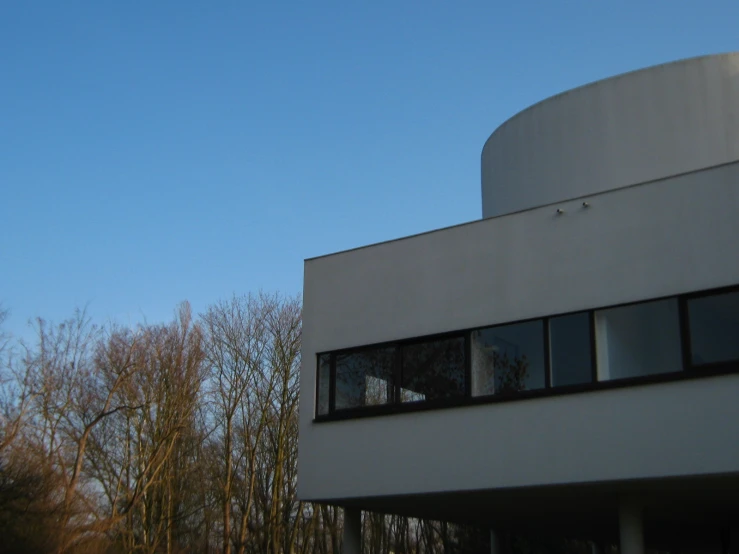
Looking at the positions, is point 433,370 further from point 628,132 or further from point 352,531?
point 628,132

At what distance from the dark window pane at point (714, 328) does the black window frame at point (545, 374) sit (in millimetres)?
53

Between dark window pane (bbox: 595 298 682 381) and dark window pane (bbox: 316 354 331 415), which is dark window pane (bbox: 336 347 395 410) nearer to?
dark window pane (bbox: 316 354 331 415)

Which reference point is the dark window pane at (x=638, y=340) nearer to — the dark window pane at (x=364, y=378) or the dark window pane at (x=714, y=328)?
the dark window pane at (x=714, y=328)

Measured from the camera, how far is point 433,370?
11875 mm

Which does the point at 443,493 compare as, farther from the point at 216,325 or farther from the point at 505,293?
the point at 216,325

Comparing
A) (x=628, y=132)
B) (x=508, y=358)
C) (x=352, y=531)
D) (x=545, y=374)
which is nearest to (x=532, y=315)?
(x=508, y=358)

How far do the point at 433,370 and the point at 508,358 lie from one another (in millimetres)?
1144

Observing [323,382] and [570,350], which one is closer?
[570,350]

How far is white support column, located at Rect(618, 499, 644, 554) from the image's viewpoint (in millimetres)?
10680

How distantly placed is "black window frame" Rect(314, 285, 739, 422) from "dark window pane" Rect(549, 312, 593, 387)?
0.16 ft

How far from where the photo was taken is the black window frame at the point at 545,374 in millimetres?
9648

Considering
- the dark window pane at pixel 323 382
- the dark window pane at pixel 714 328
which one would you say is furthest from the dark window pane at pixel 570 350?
the dark window pane at pixel 323 382

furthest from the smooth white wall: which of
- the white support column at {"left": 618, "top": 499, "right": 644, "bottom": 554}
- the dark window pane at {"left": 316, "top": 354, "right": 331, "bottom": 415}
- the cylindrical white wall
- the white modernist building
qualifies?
the cylindrical white wall

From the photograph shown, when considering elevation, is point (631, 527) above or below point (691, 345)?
below
